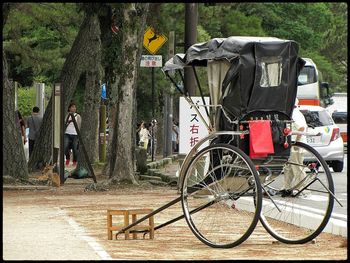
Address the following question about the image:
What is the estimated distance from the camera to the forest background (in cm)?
2716

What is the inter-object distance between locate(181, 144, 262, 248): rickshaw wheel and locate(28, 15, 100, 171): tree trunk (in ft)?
48.6

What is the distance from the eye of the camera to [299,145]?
11.3m

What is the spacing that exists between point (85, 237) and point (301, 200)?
8.32 feet

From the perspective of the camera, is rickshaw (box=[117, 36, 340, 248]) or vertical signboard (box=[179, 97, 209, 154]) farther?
vertical signboard (box=[179, 97, 209, 154])

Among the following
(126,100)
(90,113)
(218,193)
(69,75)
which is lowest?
(218,193)

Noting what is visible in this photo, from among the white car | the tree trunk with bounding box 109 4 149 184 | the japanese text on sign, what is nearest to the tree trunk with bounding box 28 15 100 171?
the japanese text on sign

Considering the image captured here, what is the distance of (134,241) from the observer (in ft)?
A: 38.0

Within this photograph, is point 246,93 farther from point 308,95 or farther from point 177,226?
point 308,95

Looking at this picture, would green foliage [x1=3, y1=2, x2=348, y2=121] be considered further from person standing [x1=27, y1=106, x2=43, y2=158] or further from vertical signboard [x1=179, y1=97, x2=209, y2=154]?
person standing [x1=27, y1=106, x2=43, y2=158]

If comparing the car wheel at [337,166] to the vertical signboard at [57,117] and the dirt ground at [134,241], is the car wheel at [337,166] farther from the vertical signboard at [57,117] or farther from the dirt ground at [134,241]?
the dirt ground at [134,241]

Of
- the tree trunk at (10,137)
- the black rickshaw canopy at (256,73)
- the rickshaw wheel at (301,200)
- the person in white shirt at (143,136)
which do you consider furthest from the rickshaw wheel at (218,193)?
the person in white shirt at (143,136)

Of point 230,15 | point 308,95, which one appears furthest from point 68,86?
point 230,15

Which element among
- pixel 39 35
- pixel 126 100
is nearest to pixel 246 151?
pixel 126 100

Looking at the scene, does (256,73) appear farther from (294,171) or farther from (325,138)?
(325,138)
